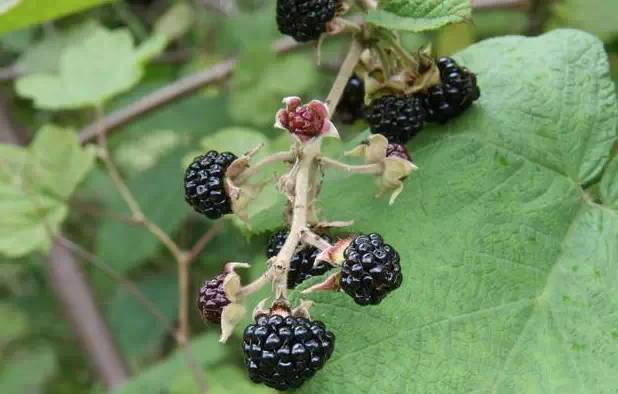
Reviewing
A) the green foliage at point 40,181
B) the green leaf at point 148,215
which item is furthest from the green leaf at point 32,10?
the green leaf at point 148,215

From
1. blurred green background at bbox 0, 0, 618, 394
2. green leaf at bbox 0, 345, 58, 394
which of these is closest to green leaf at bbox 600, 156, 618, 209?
blurred green background at bbox 0, 0, 618, 394

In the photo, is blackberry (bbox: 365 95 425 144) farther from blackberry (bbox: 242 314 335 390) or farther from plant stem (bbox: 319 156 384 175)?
blackberry (bbox: 242 314 335 390)

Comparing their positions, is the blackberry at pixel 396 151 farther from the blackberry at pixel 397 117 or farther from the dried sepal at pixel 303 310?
the dried sepal at pixel 303 310

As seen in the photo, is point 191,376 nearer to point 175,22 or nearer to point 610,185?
point 610,185

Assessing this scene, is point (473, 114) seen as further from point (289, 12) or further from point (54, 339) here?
point (54, 339)

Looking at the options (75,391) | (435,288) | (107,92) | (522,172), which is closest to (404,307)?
(435,288)

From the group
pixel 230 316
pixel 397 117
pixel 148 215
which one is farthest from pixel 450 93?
pixel 148 215
